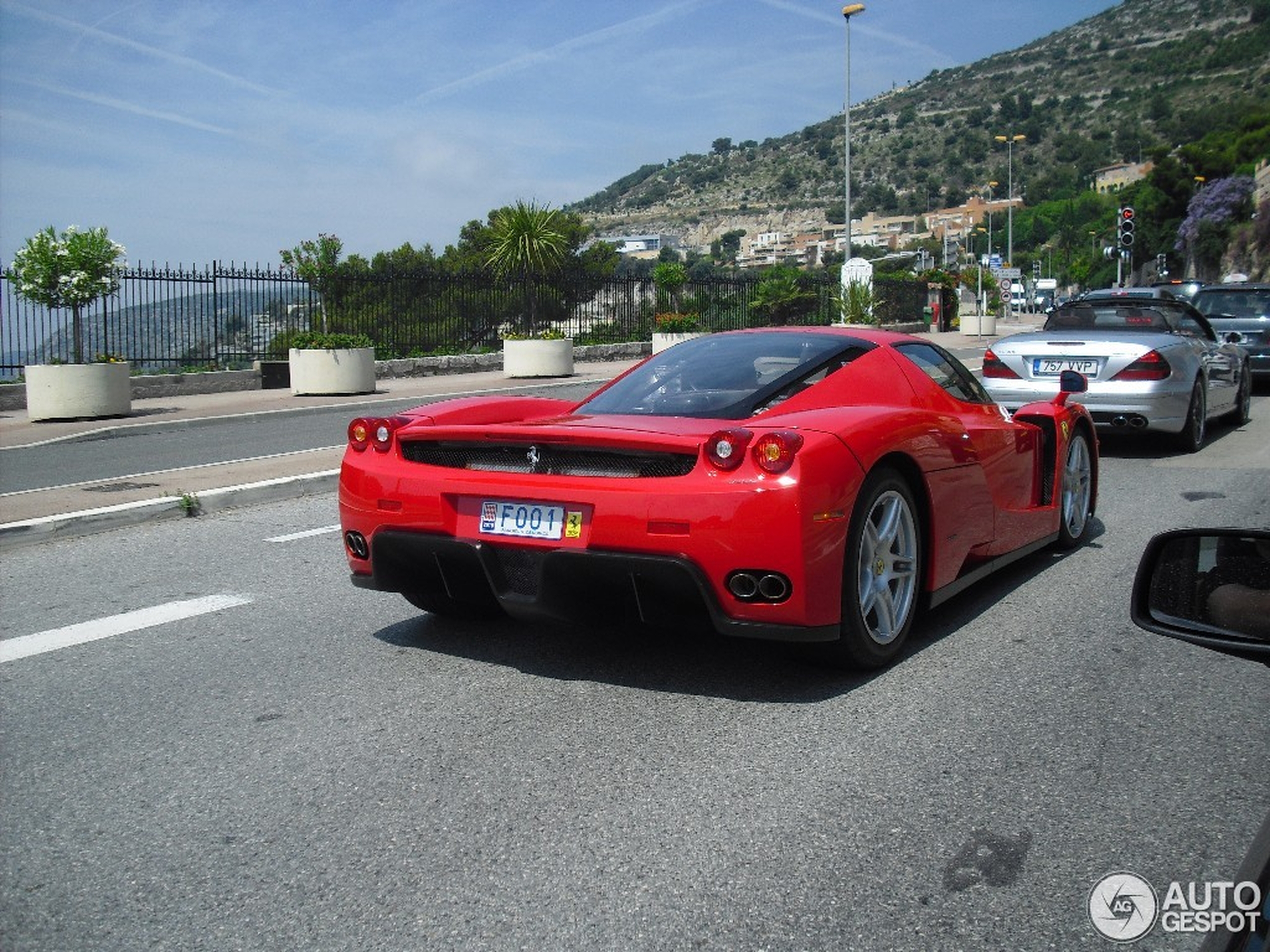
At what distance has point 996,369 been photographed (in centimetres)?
1091

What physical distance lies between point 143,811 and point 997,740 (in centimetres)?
254

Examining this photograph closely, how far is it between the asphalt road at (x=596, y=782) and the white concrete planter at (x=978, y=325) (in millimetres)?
38700

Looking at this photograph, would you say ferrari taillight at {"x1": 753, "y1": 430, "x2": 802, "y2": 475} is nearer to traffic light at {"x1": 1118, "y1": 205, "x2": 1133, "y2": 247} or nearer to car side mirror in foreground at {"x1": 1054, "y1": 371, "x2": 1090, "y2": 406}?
car side mirror in foreground at {"x1": 1054, "y1": 371, "x2": 1090, "y2": 406}

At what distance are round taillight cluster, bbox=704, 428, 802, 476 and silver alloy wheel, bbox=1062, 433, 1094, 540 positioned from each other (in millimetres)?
2986

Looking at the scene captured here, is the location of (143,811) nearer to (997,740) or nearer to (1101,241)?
(997,740)

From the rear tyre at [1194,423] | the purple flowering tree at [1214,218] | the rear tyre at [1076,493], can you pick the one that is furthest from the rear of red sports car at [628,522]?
the purple flowering tree at [1214,218]

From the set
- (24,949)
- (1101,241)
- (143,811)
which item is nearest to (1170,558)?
(24,949)

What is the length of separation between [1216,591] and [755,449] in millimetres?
2284

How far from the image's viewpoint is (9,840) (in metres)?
3.17

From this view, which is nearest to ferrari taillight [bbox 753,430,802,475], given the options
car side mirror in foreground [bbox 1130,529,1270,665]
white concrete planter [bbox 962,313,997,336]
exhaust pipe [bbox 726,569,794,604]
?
exhaust pipe [bbox 726,569,794,604]

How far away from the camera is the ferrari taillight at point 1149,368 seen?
404 inches

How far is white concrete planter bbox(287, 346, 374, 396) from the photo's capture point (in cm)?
2009

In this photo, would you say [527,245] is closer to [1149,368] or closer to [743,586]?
[1149,368]

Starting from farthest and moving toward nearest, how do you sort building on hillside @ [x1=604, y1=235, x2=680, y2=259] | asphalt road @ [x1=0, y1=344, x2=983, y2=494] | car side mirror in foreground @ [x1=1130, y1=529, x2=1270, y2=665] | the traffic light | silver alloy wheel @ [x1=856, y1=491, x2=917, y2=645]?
building on hillside @ [x1=604, y1=235, x2=680, y2=259] < the traffic light < asphalt road @ [x1=0, y1=344, x2=983, y2=494] < silver alloy wheel @ [x1=856, y1=491, x2=917, y2=645] < car side mirror in foreground @ [x1=1130, y1=529, x2=1270, y2=665]
